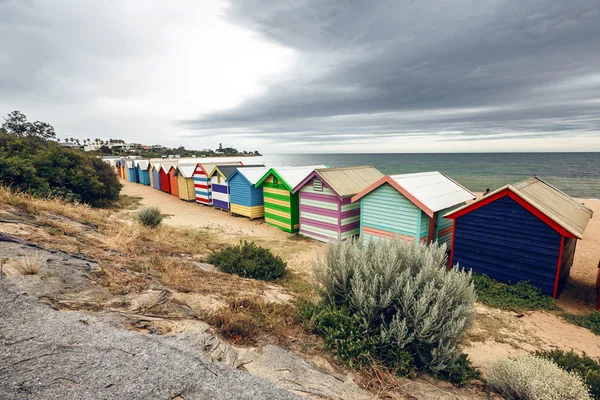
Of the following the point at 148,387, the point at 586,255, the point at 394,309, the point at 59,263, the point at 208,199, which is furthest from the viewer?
the point at 208,199

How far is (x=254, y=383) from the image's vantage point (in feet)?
10.2

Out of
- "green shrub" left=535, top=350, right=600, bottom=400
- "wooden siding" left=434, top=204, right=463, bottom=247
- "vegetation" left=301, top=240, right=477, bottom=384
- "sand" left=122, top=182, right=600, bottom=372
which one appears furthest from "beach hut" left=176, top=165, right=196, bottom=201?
"green shrub" left=535, top=350, right=600, bottom=400

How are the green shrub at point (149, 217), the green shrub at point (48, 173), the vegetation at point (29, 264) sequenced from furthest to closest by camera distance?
the green shrub at point (48, 173), the green shrub at point (149, 217), the vegetation at point (29, 264)

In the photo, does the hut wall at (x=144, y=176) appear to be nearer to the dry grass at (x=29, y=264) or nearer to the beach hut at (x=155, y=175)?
the beach hut at (x=155, y=175)

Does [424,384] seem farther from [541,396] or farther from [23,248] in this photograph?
[23,248]

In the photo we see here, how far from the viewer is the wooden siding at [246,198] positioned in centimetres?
1870

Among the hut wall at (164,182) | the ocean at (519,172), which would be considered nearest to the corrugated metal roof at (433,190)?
the hut wall at (164,182)

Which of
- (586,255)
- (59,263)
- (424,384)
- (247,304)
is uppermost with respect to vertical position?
(59,263)

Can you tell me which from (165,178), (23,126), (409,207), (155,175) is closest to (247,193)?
(409,207)

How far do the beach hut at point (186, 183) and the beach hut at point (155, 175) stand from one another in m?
7.60

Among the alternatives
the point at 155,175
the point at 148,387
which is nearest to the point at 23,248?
the point at 148,387

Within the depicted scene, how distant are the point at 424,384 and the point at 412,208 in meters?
7.64

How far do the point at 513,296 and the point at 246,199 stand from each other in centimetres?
1469

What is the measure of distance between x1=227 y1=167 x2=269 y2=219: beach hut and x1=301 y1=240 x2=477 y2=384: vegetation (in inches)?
538
